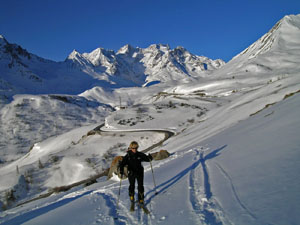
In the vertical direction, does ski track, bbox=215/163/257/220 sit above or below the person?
below

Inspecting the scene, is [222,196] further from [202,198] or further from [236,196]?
[202,198]

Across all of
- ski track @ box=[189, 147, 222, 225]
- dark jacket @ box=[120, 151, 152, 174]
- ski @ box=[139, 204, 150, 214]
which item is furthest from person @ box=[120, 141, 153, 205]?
ski track @ box=[189, 147, 222, 225]

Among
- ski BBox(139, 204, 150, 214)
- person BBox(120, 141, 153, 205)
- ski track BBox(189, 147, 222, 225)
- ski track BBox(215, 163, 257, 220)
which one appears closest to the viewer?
ski track BBox(215, 163, 257, 220)

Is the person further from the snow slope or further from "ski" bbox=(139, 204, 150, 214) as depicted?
the snow slope

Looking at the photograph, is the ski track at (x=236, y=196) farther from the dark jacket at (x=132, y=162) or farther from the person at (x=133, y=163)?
the dark jacket at (x=132, y=162)

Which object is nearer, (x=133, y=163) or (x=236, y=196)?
(x=236, y=196)

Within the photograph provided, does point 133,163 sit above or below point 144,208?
above

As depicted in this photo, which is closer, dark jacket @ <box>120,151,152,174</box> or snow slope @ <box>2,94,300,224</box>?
snow slope @ <box>2,94,300,224</box>

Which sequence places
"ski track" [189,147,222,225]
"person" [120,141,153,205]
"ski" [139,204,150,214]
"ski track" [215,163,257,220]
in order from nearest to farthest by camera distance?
"ski track" [215,163,257,220]
"ski track" [189,147,222,225]
"ski" [139,204,150,214]
"person" [120,141,153,205]

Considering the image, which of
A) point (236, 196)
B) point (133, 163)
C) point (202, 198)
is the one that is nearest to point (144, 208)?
point (133, 163)

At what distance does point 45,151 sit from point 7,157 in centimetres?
3139

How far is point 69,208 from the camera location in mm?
7758

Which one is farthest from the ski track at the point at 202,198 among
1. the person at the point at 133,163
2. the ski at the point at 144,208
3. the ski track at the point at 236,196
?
the person at the point at 133,163

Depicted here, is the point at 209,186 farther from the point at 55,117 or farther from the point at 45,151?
the point at 55,117
